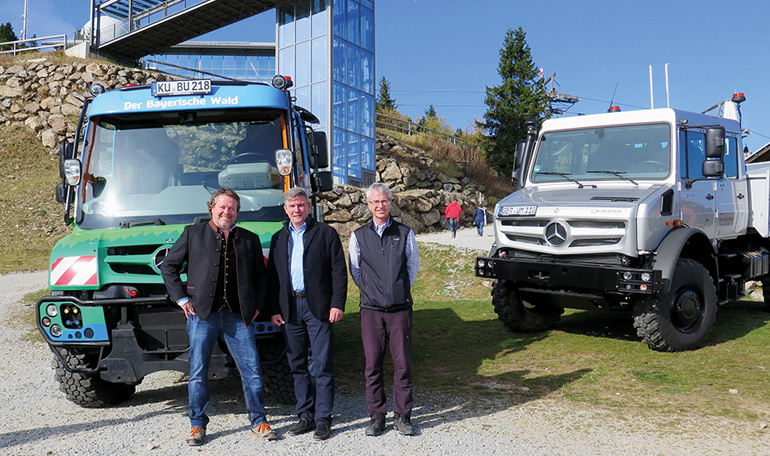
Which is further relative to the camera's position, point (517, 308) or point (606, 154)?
point (517, 308)

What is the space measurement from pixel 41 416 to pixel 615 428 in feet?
16.5

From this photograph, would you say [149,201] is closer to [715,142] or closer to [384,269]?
[384,269]

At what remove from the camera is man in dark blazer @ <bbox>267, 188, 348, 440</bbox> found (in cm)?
494

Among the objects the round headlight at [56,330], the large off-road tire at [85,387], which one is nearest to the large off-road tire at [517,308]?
the large off-road tire at [85,387]

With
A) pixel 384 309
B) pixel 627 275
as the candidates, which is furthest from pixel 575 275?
pixel 384 309

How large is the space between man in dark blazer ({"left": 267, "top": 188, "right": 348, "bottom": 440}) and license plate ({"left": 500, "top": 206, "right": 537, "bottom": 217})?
3.37 m

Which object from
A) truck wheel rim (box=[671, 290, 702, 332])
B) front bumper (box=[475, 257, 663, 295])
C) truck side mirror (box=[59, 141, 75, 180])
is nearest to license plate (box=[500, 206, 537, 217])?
front bumper (box=[475, 257, 663, 295])

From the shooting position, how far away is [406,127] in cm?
4025

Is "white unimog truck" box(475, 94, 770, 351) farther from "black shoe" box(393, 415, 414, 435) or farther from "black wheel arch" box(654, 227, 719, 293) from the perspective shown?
"black shoe" box(393, 415, 414, 435)

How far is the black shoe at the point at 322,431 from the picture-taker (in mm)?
4828

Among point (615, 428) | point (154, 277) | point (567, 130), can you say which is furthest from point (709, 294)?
point (154, 277)

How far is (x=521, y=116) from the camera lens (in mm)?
36531

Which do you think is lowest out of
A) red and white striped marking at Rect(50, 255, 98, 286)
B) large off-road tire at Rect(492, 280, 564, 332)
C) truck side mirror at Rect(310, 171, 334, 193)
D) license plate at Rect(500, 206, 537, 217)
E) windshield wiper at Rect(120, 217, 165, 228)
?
large off-road tire at Rect(492, 280, 564, 332)

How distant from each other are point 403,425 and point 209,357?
161cm
